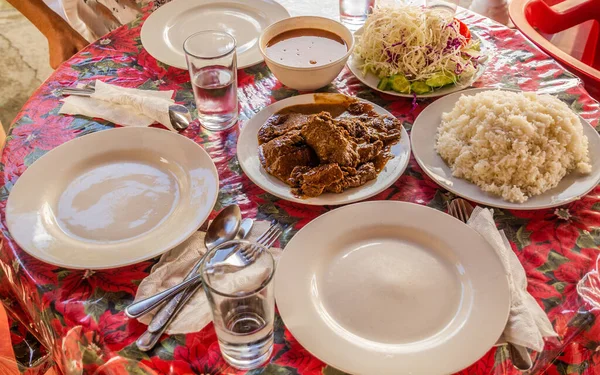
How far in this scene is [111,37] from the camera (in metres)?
2.02

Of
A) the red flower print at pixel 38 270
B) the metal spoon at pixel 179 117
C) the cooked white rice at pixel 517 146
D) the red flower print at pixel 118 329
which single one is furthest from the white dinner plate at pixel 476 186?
the red flower print at pixel 38 270

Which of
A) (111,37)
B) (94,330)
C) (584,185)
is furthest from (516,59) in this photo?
(94,330)

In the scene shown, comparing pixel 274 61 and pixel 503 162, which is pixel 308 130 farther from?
pixel 503 162

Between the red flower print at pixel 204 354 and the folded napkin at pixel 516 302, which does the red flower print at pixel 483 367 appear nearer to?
the folded napkin at pixel 516 302

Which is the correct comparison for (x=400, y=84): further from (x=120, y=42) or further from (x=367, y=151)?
(x=120, y=42)

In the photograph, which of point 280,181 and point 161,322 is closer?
point 161,322

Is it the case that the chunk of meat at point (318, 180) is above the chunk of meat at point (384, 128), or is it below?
above

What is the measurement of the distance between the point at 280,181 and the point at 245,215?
13 cm

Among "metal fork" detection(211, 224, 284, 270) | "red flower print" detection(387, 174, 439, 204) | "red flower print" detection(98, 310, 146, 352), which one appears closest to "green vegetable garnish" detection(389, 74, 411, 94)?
"red flower print" detection(387, 174, 439, 204)

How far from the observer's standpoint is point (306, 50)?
177cm

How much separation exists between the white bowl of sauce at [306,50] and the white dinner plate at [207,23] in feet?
0.37

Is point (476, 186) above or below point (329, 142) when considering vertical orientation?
below

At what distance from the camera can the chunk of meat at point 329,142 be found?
1385mm

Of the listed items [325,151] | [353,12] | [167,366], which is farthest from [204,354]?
[353,12]
